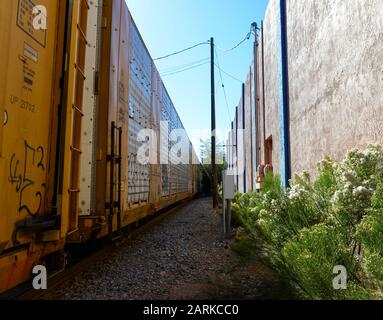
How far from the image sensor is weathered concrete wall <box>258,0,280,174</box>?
10.7m

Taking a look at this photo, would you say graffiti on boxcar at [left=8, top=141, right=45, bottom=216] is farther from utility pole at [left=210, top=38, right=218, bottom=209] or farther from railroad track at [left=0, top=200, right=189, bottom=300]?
utility pole at [left=210, top=38, right=218, bottom=209]

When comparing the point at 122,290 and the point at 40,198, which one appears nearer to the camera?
the point at 40,198

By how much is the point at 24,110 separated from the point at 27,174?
0.51 m

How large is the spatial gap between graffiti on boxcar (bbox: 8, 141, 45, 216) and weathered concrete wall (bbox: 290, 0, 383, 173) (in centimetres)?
333

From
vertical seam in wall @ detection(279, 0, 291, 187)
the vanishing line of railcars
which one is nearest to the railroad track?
the vanishing line of railcars

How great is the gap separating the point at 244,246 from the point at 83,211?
2.44 meters

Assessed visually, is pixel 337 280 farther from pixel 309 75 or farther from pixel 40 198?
pixel 309 75

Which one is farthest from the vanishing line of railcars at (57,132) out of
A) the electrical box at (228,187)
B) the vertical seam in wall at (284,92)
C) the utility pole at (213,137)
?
the utility pole at (213,137)

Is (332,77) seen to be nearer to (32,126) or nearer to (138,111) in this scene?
(138,111)

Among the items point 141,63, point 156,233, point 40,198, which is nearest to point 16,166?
point 40,198

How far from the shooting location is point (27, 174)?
3248 millimetres

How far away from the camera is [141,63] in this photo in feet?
26.3

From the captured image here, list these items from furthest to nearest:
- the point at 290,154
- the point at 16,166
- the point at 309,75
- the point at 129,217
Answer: the point at 290,154
the point at 309,75
the point at 129,217
the point at 16,166

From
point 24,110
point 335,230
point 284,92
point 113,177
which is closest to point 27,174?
point 24,110
